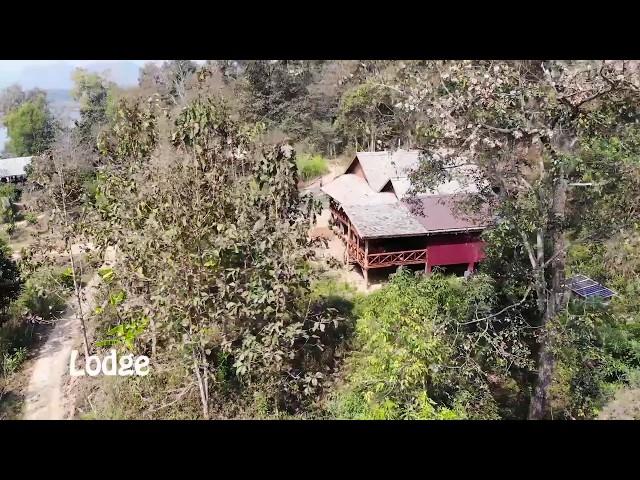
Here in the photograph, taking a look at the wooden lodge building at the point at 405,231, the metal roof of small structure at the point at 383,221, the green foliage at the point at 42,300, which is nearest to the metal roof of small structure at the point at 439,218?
the wooden lodge building at the point at 405,231

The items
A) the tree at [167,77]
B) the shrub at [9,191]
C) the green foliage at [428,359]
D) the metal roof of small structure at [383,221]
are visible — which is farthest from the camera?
the shrub at [9,191]

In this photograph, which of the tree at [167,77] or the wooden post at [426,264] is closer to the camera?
the wooden post at [426,264]

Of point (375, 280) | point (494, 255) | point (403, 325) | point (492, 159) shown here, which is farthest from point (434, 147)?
point (375, 280)

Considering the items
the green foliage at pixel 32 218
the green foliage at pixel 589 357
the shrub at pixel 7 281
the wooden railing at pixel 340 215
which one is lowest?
the green foliage at pixel 589 357

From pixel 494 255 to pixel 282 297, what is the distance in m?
2.57

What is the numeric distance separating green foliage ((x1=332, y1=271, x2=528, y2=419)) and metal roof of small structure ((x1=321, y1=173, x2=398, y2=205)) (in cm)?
333

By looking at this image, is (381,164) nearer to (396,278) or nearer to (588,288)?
(396,278)

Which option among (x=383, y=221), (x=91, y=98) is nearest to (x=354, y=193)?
(x=383, y=221)

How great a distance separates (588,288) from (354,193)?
178 inches

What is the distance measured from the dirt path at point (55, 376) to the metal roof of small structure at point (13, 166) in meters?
6.55

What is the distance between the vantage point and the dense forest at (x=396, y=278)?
155 inches

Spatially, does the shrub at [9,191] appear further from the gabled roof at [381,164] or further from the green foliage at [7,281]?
the gabled roof at [381,164]

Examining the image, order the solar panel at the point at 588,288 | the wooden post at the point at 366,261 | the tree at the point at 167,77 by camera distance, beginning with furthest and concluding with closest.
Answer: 1. the tree at the point at 167,77
2. the wooden post at the point at 366,261
3. the solar panel at the point at 588,288

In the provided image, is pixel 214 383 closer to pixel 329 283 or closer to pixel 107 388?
pixel 107 388
